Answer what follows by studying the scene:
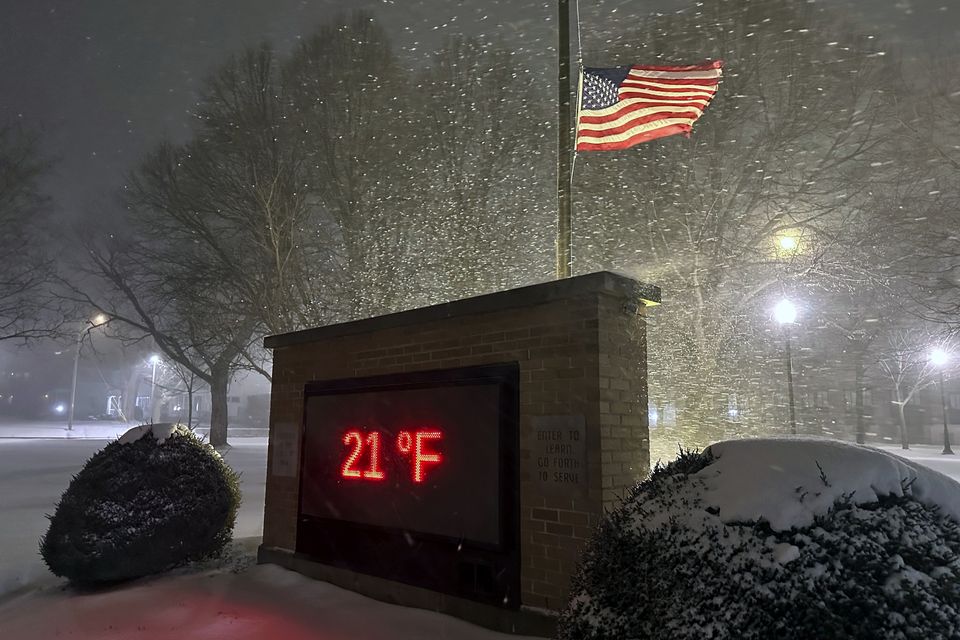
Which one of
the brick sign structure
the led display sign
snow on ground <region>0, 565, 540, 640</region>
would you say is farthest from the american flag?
snow on ground <region>0, 565, 540, 640</region>

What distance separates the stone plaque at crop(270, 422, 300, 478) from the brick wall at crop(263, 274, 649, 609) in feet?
8.86

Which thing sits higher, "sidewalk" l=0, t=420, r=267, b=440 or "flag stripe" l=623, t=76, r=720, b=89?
"flag stripe" l=623, t=76, r=720, b=89

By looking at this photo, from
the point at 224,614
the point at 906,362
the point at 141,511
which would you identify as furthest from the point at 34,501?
the point at 906,362

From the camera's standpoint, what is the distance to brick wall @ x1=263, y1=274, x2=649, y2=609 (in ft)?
15.2

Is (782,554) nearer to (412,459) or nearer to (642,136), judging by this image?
(412,459)

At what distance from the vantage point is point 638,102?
848cm

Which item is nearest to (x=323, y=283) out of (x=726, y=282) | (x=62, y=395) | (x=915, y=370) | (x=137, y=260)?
(x=137, y=260)

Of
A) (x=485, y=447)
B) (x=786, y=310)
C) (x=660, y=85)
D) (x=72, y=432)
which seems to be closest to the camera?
(x=485, y=447)

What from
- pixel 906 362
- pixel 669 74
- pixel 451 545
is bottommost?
pixel 451 545

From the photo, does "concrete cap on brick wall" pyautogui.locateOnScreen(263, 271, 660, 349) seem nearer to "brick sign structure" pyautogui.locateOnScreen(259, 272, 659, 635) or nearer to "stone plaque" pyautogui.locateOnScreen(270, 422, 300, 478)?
"brick sign structure" pyautogui.locateOnScreen(259, 272, 659, 635)

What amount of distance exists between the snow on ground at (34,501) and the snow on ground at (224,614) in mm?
1226

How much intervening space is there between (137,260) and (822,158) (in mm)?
21193

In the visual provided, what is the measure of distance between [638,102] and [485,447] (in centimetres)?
559

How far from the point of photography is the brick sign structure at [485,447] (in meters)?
4.73
